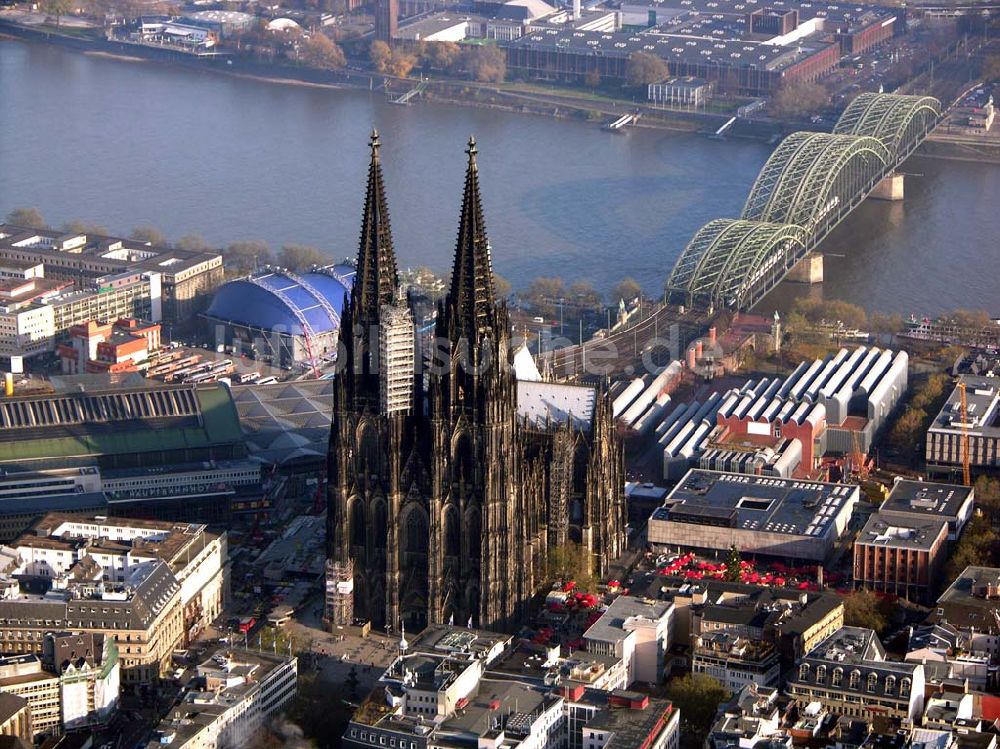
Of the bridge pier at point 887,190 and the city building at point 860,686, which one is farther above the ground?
the bridge pier at point 887,190

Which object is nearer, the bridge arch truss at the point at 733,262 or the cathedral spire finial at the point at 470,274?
the cathedral spire finial at the point at 470,274

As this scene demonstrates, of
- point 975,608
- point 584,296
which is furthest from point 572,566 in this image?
point 584,296

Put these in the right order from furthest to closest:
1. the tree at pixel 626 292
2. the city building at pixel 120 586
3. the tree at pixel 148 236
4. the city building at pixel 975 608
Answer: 1. the tree at pixel 148 236
2. the tree at pixel 626 292
3. the city building at pixel 120 586
4. the city building at pixel 975 608

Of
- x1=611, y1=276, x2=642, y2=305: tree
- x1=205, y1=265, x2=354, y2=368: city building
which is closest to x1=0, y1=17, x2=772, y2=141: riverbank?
x1=611, y1=276, x2=642, y2=305: tree

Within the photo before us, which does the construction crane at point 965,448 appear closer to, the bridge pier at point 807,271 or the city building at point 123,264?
the bridge pier at point 807,271

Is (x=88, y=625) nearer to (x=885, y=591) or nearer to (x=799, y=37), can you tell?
(x=885, y=591)

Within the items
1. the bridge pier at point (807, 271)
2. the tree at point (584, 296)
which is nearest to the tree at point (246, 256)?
the tree at point (584, 296)
